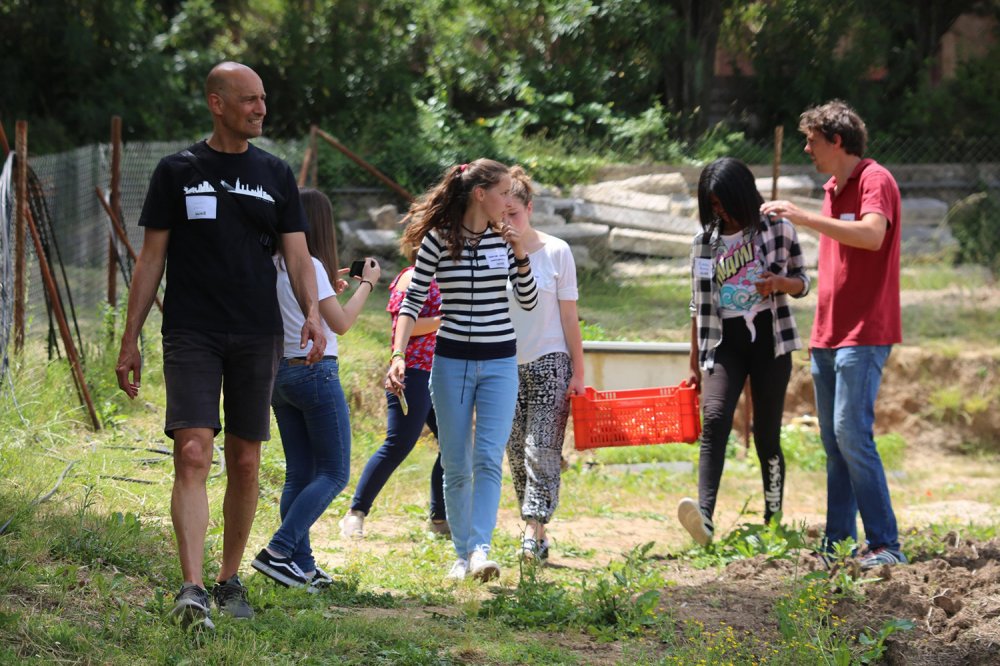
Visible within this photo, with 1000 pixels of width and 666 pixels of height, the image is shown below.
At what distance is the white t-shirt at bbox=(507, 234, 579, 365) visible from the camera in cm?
599

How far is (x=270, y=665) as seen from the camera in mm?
3770

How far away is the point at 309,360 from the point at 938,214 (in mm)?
13350

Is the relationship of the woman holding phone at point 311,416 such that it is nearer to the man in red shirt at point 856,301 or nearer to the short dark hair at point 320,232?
the short dark hair at point 320,232

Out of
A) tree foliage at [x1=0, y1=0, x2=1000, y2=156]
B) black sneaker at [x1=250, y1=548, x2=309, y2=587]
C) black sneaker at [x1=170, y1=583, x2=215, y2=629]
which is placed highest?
tree foliage at [x1=0, y1=0, x2=1000, y2=156]

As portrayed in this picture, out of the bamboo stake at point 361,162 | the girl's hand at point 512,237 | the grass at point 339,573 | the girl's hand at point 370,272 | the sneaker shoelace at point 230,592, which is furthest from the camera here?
the bamboo stake at point 361,162

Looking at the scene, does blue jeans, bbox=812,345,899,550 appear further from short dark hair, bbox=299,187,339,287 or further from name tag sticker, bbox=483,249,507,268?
short dark hair, bbox=299,187,339,287

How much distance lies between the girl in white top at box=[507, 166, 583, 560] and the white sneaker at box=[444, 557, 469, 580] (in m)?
0.62

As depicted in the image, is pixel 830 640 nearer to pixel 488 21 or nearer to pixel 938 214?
pixel 938 214

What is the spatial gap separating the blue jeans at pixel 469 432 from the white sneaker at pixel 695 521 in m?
1.07

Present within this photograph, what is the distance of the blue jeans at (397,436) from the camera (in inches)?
247

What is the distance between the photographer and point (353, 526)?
250 inches

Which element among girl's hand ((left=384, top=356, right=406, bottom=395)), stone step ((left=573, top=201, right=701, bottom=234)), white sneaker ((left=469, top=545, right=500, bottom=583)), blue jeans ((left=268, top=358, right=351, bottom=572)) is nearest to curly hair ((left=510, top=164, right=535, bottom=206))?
girl's hand ((left=384, top=356, right=406, bottom=395))

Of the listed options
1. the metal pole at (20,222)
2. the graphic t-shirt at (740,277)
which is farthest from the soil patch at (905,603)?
the metal pole at (20,222)

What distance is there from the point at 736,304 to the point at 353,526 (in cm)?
235
